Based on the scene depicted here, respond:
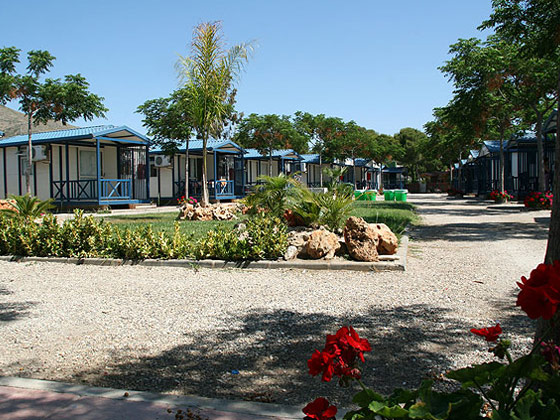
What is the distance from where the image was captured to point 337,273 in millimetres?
7156

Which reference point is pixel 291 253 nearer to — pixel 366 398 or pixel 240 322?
pixel 240 322

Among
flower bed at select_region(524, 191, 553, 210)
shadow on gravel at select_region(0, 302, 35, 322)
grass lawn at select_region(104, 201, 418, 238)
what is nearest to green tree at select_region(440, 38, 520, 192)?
flower bed at select_region(524, 191, 553, 210)

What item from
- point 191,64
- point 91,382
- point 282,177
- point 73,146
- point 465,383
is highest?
point 191,64

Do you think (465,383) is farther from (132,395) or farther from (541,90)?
(541,90)

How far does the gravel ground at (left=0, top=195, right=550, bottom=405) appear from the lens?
11.2 feet

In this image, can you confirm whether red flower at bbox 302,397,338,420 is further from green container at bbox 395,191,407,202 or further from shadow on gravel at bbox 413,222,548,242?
green container at bbox 395,191,407,202

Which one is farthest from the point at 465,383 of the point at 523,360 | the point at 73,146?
the point at 73,146

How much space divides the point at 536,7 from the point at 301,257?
29.9 feet

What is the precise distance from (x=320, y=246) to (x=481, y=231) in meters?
6.63

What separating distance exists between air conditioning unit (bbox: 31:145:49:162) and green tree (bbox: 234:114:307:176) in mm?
15927

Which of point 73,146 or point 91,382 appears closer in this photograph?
point 91,382

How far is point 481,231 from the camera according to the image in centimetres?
1271

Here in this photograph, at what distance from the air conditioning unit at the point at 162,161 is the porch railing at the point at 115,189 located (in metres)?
4.21

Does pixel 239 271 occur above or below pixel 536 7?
below
